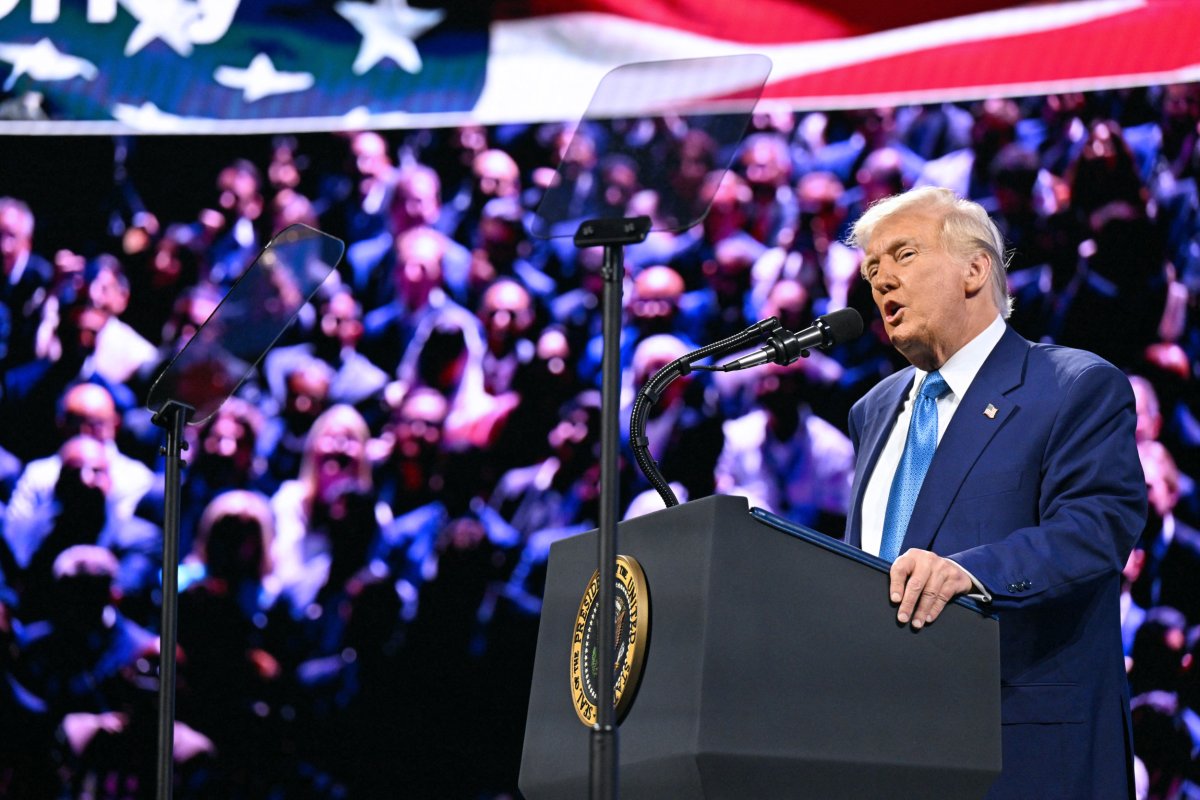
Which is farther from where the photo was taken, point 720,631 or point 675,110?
point 675,110

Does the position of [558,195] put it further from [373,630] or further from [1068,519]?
[373,630]

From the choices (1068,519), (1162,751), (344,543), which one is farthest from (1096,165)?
(344,543)

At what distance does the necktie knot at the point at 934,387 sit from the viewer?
6.59ft

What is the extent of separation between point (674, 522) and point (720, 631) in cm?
15

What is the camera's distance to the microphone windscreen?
1.53 metres

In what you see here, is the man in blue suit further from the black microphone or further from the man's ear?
the black microphone

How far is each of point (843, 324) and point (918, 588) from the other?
343 millimetres

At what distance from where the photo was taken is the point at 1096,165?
3207 mm

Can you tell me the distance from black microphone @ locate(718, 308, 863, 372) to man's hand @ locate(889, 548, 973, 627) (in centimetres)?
25

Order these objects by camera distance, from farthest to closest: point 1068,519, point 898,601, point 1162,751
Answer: point 1162,751, point 1068,519, point 898,601

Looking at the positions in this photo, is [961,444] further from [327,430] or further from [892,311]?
[327,430]

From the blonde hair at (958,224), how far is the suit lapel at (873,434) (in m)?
0.21

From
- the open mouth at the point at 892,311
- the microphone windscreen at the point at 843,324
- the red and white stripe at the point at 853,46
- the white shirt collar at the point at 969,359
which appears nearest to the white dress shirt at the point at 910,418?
the white shirt collar at the point at 969,359

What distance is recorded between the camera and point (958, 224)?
6.80ft
